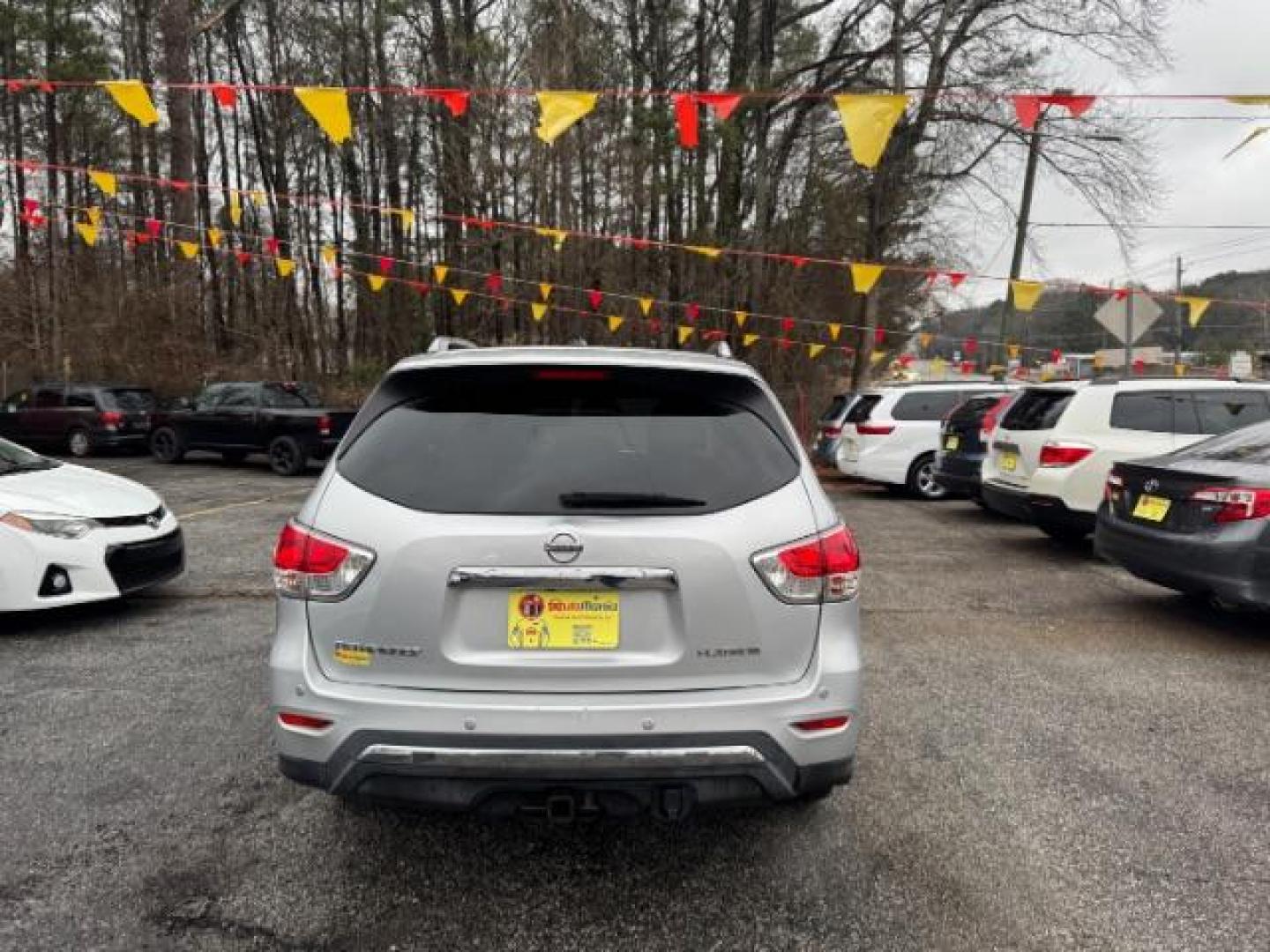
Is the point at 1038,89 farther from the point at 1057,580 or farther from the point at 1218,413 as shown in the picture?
the point at 1057,580

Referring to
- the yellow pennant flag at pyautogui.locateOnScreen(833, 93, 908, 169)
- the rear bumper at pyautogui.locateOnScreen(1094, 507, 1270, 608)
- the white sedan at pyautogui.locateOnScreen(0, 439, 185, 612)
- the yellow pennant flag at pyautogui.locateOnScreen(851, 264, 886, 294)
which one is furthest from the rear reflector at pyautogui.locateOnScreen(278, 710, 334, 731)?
the yellow pennant flag at pyautogui.locateOnScreen(851, 264, 886, 294)

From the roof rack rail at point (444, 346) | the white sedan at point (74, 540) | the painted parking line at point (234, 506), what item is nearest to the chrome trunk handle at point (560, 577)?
the roof rack rail at point (444, 346)

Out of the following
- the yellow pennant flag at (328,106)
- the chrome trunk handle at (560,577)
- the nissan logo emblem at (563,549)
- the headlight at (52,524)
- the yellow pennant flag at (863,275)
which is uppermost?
the yellow pennant flag at (328,106)

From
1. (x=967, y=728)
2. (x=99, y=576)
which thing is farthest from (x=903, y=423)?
(x=99, y=576)

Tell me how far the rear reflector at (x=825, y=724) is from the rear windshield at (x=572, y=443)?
64cm

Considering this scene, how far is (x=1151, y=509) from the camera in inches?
225

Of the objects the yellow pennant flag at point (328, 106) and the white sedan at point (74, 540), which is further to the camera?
the yellow pennant flag at point (328, 106)

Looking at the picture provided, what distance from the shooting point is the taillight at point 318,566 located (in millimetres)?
2406

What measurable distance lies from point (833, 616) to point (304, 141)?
2990 cm

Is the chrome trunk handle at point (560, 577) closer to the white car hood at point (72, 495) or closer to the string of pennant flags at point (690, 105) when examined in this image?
the white car hood at point (72, 495)

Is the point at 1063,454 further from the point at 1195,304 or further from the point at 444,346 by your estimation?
the point at 1195,304

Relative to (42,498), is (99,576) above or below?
below

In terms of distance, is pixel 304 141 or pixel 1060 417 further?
pixel 304 141

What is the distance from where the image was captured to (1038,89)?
18.0 m
